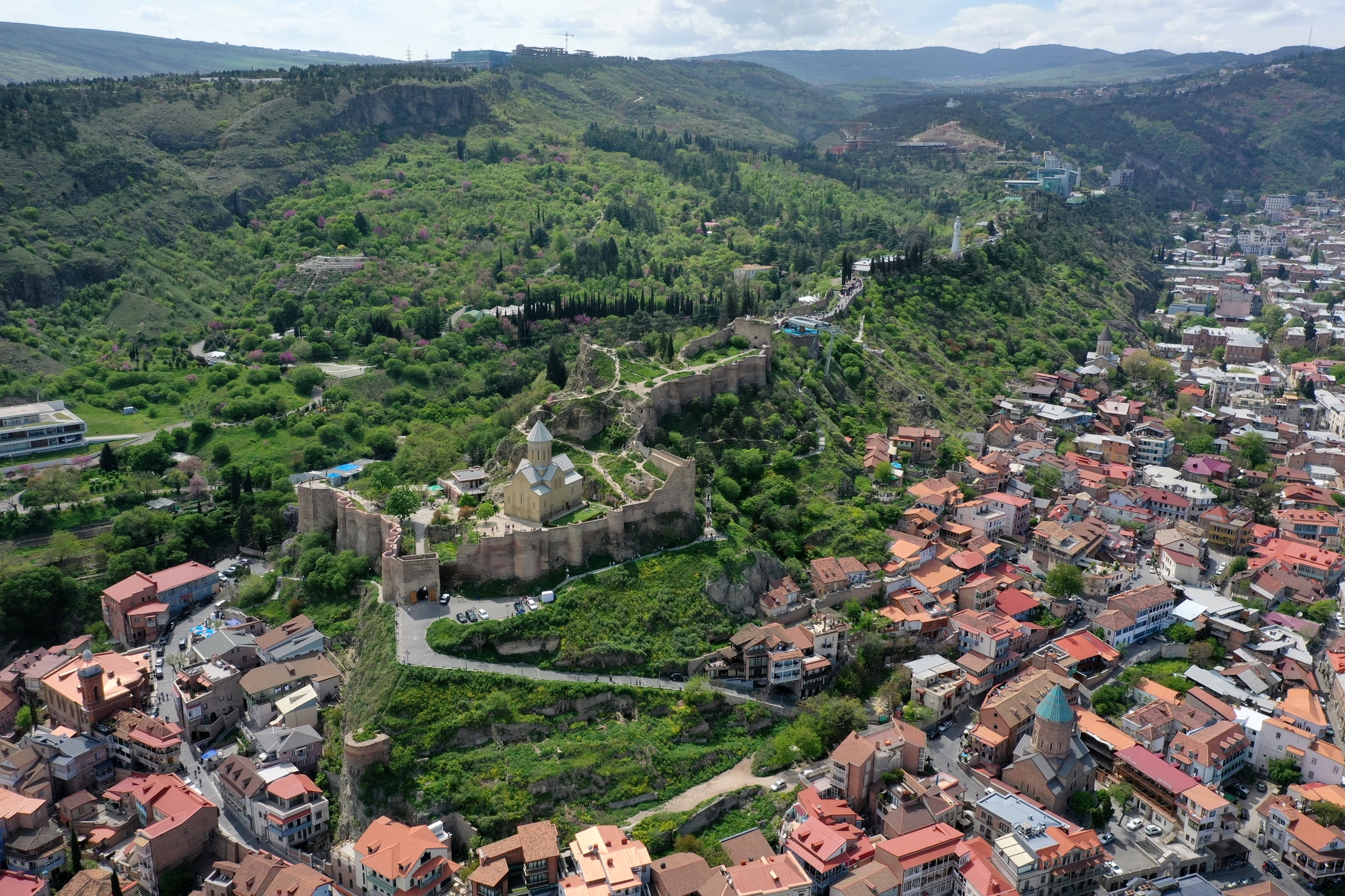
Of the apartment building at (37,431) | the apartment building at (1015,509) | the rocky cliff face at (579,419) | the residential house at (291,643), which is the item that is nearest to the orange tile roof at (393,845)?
the residential house at (291,643)

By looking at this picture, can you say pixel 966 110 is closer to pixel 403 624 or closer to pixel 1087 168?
pixel 1087 168

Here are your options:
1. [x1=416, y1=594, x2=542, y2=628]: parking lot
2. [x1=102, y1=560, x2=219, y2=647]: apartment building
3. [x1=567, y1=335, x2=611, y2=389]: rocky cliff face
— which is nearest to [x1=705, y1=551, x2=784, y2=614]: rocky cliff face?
[x1=416, y1=594, x2=542, y2=628]: parking lot

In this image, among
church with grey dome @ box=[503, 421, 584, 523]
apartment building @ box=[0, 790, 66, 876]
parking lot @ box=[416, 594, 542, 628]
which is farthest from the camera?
church with grey dome @ box=[503, 421, 584, 523]

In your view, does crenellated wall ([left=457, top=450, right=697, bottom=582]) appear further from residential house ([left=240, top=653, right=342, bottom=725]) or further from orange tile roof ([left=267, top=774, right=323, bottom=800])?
orange tile roof ([left=267, top=774, right=323, bottom=800])

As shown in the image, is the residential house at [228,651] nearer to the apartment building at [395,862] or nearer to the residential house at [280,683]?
the residential house at [280,683]

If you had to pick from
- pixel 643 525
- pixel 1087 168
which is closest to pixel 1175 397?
pixel 643 525

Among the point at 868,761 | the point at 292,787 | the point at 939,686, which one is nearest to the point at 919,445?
the point at 939,686
